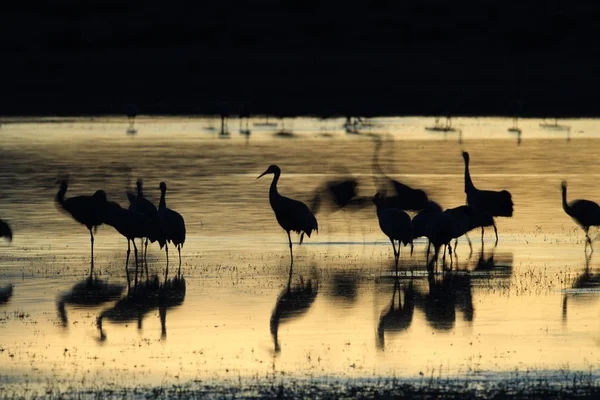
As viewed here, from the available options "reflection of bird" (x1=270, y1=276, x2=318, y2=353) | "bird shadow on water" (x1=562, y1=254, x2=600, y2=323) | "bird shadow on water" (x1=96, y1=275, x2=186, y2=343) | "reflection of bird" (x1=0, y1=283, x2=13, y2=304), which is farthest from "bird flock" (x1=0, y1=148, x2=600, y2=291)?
"bird shadow on water" (x1=562, y1=254, x2=600, y2=323)

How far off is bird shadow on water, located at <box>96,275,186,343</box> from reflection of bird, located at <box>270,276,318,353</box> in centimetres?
107

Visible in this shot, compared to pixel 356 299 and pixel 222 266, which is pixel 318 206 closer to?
pixel 222 266

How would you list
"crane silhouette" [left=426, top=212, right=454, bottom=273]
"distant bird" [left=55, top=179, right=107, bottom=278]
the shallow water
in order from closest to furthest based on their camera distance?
the shallow water
"crane silhouette" [left=426, top=212, right=454, bottom=273]
"distant bird" [left=55, top=179, right=107, bottom=278]

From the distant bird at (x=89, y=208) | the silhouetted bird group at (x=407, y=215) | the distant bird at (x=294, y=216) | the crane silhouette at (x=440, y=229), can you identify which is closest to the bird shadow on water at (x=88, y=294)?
→ the distant bird at (x=89, y=208)

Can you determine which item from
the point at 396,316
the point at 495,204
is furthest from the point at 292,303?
the point at 495,204

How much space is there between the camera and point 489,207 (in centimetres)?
1958

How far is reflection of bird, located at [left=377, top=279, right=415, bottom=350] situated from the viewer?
12609 millimetres

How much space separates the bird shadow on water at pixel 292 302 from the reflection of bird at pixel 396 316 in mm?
885

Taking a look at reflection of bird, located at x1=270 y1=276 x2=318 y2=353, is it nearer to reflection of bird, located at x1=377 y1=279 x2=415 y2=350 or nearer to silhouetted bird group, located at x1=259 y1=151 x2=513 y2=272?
reflection of bird, located at x1=377 y1=279 x2=415 y2=350

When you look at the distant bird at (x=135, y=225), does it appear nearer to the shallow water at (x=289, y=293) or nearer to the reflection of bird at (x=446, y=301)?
the shallow water at (x=289, y=293)

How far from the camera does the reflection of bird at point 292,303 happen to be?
13109mm
